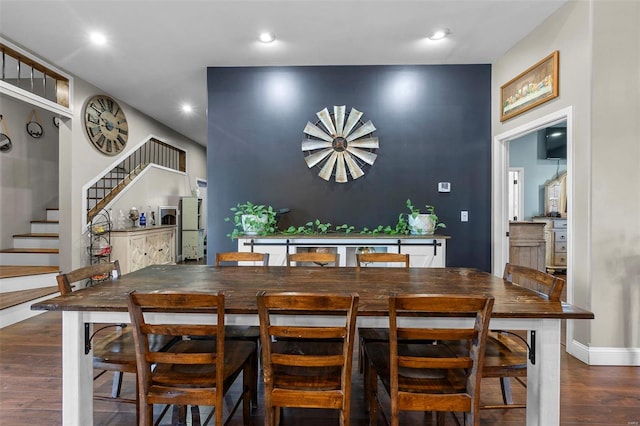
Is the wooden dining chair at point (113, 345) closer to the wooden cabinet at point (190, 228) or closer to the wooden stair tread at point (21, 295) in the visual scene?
the wooden stair tread at point (21, 295)

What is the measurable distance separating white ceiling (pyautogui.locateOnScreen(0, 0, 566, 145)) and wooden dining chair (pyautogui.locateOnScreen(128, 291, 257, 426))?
257cm

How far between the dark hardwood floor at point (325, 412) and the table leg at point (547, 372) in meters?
0.59

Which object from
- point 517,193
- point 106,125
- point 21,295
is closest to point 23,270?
point 21,295

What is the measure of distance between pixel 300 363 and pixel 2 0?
12.3 ft

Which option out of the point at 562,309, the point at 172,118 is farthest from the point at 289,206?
the point at 172,118

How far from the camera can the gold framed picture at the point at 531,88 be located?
2.86 metres

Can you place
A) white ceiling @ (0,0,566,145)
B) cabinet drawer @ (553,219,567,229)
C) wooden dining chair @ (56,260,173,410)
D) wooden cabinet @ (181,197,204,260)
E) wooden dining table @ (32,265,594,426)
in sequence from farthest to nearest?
wooden cabinet @ (181,197,204,260) < cabinet drawer @ (553,219,567,229) < white ceiling @ (0,0,566,145) < wooden dining chair @ (56,260,173,410) < wooden dining table @ (32,265,594,426)

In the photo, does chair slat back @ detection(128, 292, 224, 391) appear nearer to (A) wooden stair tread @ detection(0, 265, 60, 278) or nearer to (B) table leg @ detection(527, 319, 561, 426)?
(B) table leg @ detection(527, 319, 561, 426)

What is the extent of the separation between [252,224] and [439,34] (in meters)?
2.69

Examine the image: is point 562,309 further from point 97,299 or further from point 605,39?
point 605,39

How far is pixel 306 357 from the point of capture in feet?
4.20

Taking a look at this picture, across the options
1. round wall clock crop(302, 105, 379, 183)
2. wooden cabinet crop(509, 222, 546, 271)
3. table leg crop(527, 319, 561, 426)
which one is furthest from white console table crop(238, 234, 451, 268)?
table leg crop(527, 319, 561, 426)

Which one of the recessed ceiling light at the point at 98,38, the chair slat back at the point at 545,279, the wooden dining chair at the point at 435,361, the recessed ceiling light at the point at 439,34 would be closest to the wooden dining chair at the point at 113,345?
the wooden dining chair at the point at 435,361

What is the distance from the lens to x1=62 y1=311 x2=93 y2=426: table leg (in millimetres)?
1421
